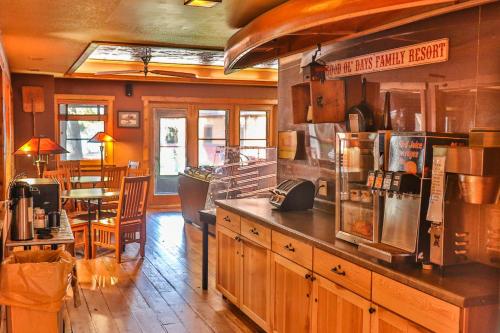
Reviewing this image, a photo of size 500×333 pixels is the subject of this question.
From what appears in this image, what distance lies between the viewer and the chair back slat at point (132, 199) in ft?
20.0

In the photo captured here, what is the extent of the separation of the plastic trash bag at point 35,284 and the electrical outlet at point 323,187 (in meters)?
2.00

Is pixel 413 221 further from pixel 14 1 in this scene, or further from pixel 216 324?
pixel 14 1

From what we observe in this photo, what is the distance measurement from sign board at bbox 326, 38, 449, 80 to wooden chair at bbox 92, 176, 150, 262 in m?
3.04

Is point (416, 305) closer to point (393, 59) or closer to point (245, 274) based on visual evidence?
point (393, 59)

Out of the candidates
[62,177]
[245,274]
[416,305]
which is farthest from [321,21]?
[62,177]

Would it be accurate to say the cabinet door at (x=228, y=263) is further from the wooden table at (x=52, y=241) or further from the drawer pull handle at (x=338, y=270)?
the drawer pull handle at (x=338, y=270)

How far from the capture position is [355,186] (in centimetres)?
308

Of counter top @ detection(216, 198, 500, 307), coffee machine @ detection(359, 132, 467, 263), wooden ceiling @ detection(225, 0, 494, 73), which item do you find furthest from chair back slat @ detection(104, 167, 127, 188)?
coffee machine @ detection(359, 132, 467, 263)

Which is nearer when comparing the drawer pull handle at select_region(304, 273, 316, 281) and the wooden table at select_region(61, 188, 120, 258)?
the drawer pull handle at select_region(304, 273, 316, 281)

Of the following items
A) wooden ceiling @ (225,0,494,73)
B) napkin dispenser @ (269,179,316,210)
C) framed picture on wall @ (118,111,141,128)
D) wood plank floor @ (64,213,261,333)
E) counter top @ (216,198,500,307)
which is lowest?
wood plank floor @ (64,213,261,333)

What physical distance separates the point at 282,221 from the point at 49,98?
668 centimetres

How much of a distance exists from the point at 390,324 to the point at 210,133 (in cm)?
870

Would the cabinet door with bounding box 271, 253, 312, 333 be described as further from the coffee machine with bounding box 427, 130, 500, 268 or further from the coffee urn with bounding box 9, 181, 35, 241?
the coffee urn with bounding box 9, 181, 35, 241

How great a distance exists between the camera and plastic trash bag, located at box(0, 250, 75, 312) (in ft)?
9.86
